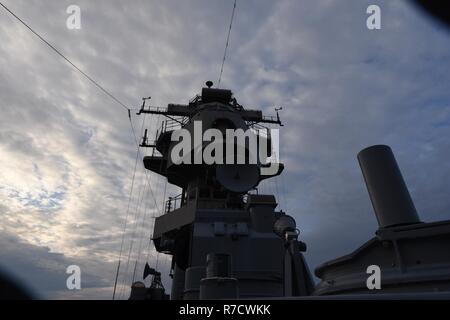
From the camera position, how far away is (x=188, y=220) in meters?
15.8

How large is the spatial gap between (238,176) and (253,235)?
300cm

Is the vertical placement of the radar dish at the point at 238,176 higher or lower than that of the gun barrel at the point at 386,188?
higher

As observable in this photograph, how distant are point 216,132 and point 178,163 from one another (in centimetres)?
285

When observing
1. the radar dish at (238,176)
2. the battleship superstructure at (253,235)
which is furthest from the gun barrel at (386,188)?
the radar dish at (238,176)

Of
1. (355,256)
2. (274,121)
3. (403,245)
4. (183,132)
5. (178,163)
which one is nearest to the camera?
(403,245)

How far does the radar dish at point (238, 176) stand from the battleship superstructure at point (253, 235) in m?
0.05

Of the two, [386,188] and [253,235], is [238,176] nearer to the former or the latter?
[253,235]

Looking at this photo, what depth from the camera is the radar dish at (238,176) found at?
1527 cm

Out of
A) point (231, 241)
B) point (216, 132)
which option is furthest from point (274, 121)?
point (231, 241)

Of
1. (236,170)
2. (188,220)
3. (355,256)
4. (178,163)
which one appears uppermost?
(178,163)
